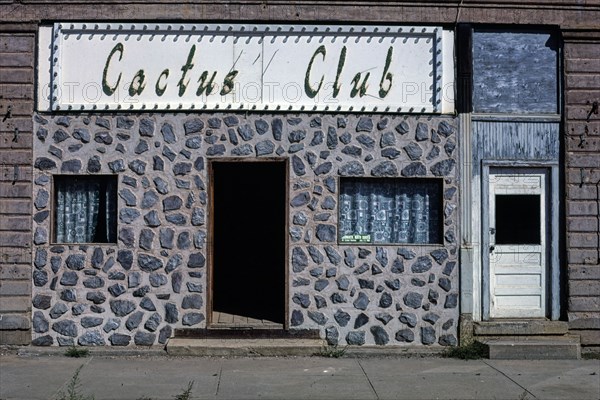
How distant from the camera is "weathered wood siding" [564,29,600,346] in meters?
10.9

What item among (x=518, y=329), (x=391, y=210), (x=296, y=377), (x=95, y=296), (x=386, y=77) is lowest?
(x=296, y=377)

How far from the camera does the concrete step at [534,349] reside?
10.5 metres

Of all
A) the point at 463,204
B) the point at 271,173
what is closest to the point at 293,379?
the point at 463,204

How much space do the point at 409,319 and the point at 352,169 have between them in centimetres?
212

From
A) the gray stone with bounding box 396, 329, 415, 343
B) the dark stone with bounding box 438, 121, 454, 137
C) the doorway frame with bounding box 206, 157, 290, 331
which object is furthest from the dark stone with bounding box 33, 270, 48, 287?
the dark stone with bounding box 438, 121, 454, 137

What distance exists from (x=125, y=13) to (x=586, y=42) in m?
6.18

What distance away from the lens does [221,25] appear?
1078cm

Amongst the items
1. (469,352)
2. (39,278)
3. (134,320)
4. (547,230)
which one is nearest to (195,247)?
(134,320)

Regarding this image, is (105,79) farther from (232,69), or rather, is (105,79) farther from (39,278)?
(39,278)

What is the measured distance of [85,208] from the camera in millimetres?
10898

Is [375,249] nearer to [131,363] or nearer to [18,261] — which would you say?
[131,363]

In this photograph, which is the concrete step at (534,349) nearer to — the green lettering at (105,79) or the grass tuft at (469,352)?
the grass tuft at (469,352)

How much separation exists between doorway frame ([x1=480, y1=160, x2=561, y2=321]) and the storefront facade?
0.07 feet

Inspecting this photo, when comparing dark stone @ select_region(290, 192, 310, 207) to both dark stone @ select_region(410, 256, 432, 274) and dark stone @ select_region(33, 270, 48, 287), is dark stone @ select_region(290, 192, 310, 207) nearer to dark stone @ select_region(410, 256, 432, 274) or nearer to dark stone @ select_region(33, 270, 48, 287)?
dark stone @ select_region(410, 256, 432, 274)
